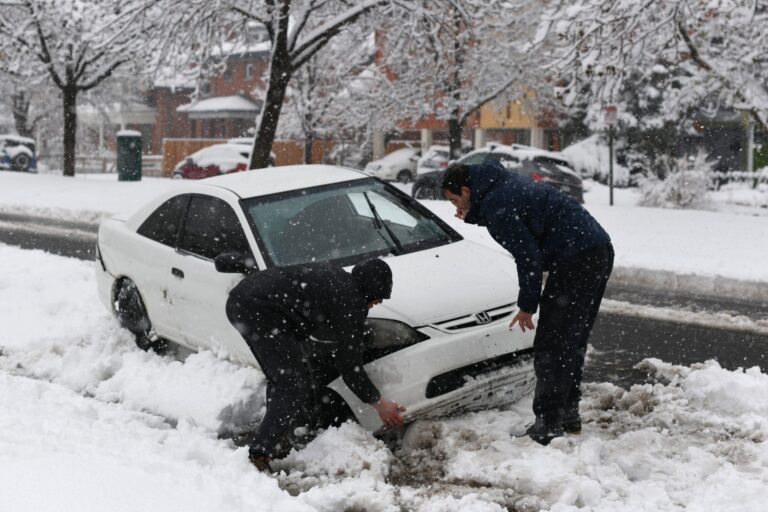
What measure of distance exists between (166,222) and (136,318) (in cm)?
80

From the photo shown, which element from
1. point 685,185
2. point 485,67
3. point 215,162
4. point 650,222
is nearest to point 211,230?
point 650,222

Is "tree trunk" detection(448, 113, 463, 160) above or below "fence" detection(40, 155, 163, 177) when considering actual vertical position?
above

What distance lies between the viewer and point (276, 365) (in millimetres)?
4957

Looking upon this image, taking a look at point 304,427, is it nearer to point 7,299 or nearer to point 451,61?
point 7,299

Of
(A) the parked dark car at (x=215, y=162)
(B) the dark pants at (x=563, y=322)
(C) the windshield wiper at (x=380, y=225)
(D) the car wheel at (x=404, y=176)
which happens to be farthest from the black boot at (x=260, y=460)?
(D) the car wheel at (x=404, y=176)

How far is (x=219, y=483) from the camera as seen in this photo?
4465mm

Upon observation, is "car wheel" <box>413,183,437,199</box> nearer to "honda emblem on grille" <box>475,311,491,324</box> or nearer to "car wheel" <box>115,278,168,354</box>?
"car wheel" <box>115,278,168,354</box>

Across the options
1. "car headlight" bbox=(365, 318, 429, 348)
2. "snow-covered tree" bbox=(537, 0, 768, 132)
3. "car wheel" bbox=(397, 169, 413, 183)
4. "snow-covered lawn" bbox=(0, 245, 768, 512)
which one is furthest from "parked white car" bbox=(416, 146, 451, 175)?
"car headlight" bbox=(365, 318, 429, 348)

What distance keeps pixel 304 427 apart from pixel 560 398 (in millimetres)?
1472

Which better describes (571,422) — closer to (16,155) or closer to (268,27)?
(268,27)

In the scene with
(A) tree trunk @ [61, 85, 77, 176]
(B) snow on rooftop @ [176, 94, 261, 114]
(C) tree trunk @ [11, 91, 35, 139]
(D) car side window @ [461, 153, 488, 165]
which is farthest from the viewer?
(B) snow on rooftop @ [176, 94, 261, 114]

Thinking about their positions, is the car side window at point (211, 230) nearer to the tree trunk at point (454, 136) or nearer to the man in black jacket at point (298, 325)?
the man in black jacket at point (298, 325)

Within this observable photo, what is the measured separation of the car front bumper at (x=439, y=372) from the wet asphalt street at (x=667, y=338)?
1.64 metres

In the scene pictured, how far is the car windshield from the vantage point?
6195 millimetres
